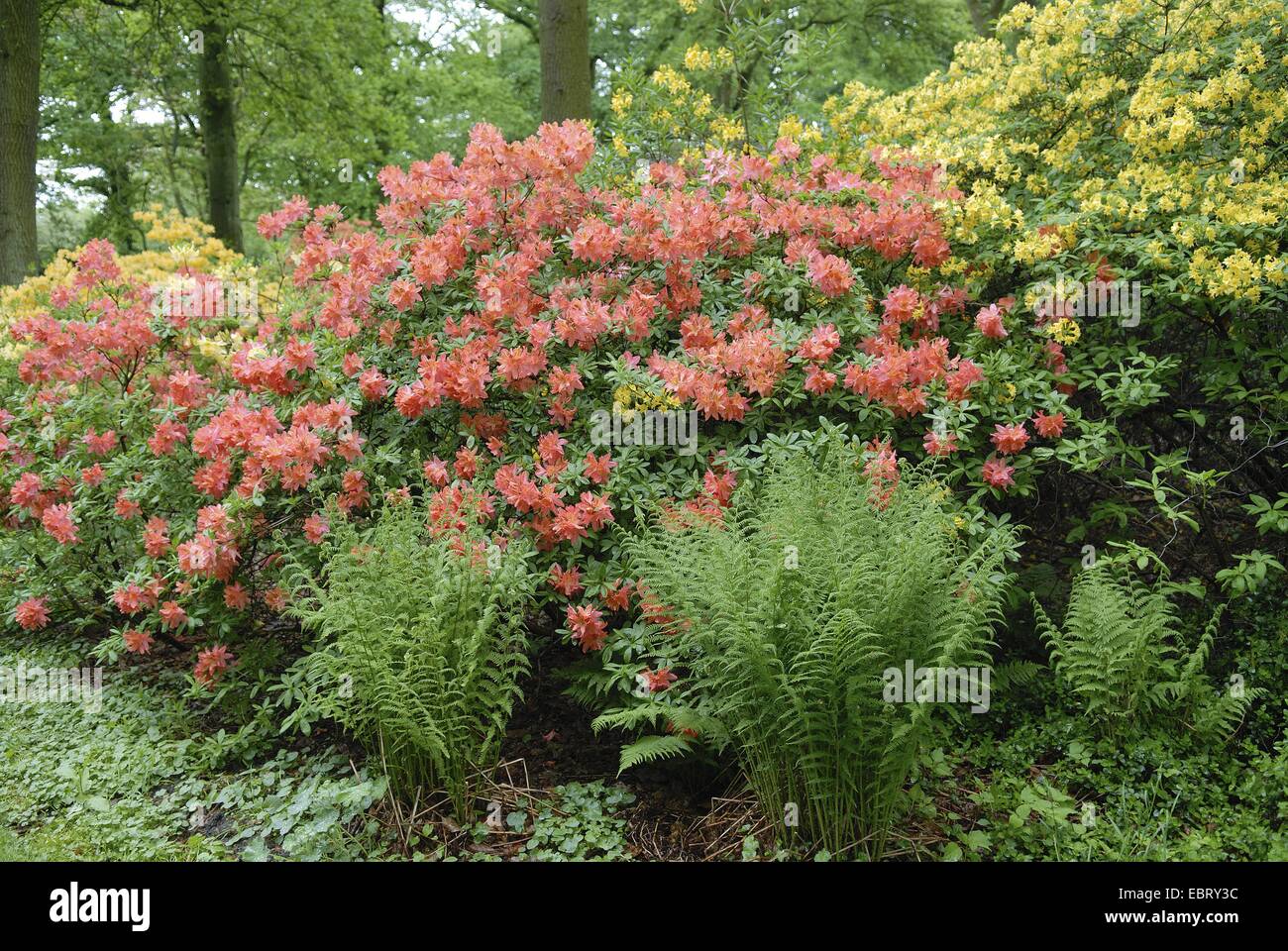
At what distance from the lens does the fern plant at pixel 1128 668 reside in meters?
3.75

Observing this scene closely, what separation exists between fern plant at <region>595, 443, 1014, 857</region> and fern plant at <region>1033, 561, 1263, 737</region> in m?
0.57

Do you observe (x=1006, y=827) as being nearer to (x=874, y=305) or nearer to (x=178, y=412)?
(x=874, y=305)

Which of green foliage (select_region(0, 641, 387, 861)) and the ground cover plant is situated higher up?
the ground cover plant

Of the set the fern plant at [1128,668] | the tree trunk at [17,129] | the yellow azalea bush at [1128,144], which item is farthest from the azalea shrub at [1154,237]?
the tree trunk at [17,129]

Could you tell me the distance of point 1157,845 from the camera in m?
3.19

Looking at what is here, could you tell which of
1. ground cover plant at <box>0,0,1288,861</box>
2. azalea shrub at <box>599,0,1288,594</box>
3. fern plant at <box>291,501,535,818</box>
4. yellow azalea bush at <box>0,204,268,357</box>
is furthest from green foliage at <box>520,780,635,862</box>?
yellow azalea bush at <box>0,204,268,357</box>

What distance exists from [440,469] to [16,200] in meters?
8.64

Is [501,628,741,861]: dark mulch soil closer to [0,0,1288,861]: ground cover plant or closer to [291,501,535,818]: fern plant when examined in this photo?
[0,0,1288,861]: ground cover plant

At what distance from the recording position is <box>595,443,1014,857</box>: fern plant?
3070 millimetres

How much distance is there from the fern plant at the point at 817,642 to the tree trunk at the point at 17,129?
31.5 feet

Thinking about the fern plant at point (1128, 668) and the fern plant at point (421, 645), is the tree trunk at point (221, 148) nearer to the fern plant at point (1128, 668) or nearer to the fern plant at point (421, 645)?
the fern plant at point (421, 645)


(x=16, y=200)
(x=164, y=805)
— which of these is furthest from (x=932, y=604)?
(x=16, y=200)

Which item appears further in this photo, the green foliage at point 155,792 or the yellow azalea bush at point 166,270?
the yellow azalea bush at point 166,270

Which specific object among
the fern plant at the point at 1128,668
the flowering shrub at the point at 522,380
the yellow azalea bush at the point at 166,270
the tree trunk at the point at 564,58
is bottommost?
the fern plant at the point at 1128,668
